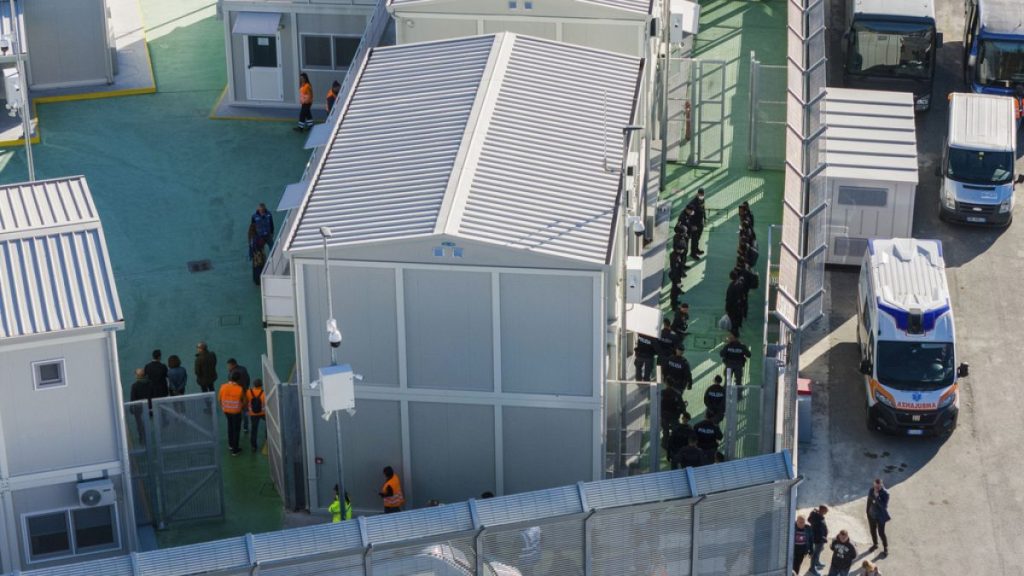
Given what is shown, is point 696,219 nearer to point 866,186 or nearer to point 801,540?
point 866,186

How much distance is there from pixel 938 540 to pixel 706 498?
563 cm

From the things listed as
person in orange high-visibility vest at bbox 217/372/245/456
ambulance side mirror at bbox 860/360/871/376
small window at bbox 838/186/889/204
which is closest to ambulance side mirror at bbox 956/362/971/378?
ambulance side mirror at bbox 860/360/871/376

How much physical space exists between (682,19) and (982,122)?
7.16 meters

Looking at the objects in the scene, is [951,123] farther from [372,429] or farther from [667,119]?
[372,429]

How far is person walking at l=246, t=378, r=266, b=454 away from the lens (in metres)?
30.0

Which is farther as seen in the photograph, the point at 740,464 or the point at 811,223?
the point at 811,223

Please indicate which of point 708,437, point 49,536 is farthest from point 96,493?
point 708,437

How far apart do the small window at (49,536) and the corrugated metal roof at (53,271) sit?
3.07 m

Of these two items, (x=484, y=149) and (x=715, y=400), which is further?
(x=715, y=400)

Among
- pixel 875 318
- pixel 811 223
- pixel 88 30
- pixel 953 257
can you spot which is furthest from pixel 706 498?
pixel 88 30

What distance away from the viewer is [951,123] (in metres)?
38.6

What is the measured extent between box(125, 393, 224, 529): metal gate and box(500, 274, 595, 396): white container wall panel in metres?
4.74

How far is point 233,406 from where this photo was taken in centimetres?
3017

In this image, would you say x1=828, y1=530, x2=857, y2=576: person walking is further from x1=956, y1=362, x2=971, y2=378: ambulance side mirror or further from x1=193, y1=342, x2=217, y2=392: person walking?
x1=193, y1=342, x2=217, y2=392: person walking
